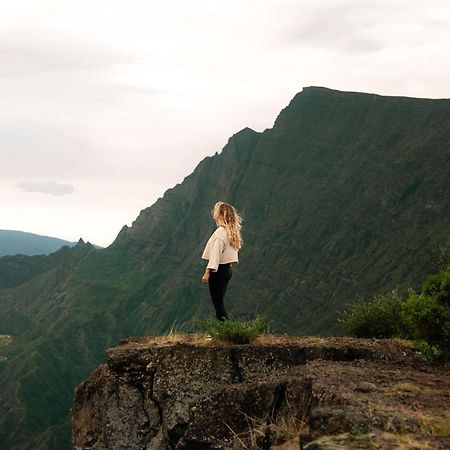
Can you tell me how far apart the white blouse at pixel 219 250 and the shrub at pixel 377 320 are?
3428mm

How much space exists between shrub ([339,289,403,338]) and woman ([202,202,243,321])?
3.31 m

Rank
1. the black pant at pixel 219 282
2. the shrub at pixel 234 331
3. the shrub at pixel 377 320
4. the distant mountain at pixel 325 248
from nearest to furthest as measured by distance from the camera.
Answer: the shrub at pixel 234 331 < the black pant at pixel 219 282 < the shrub at pixel 377 320 < the distant mountain at pixel 325 248

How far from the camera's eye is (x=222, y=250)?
11891 mm

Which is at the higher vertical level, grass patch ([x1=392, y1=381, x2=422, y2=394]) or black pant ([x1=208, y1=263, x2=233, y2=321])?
black pant ([x1=208, y1=263, x2=233, y2=321])

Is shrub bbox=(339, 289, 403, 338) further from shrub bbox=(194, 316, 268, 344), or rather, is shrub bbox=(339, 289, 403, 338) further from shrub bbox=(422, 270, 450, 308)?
shrub bbox=(194, 316, 268, 344)

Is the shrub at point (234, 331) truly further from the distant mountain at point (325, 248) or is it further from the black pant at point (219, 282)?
the distant mountain at point (325, 248)

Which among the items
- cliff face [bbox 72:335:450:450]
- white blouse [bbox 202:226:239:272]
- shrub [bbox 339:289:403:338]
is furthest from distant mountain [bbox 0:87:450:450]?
cliff face [bbox 72:335:450:450]

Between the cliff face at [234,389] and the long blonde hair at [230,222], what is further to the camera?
the long blonde hair at [230,222]

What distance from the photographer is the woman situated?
1179 cm

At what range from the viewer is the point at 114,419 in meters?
10.3

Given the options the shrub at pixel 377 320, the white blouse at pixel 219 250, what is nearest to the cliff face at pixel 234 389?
the white blouse at pixel 219 250

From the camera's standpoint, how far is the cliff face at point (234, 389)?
7.28 metres

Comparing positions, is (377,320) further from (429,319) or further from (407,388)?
(407,388)

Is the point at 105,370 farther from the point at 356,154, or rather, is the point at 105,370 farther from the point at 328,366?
the point at 356,154
